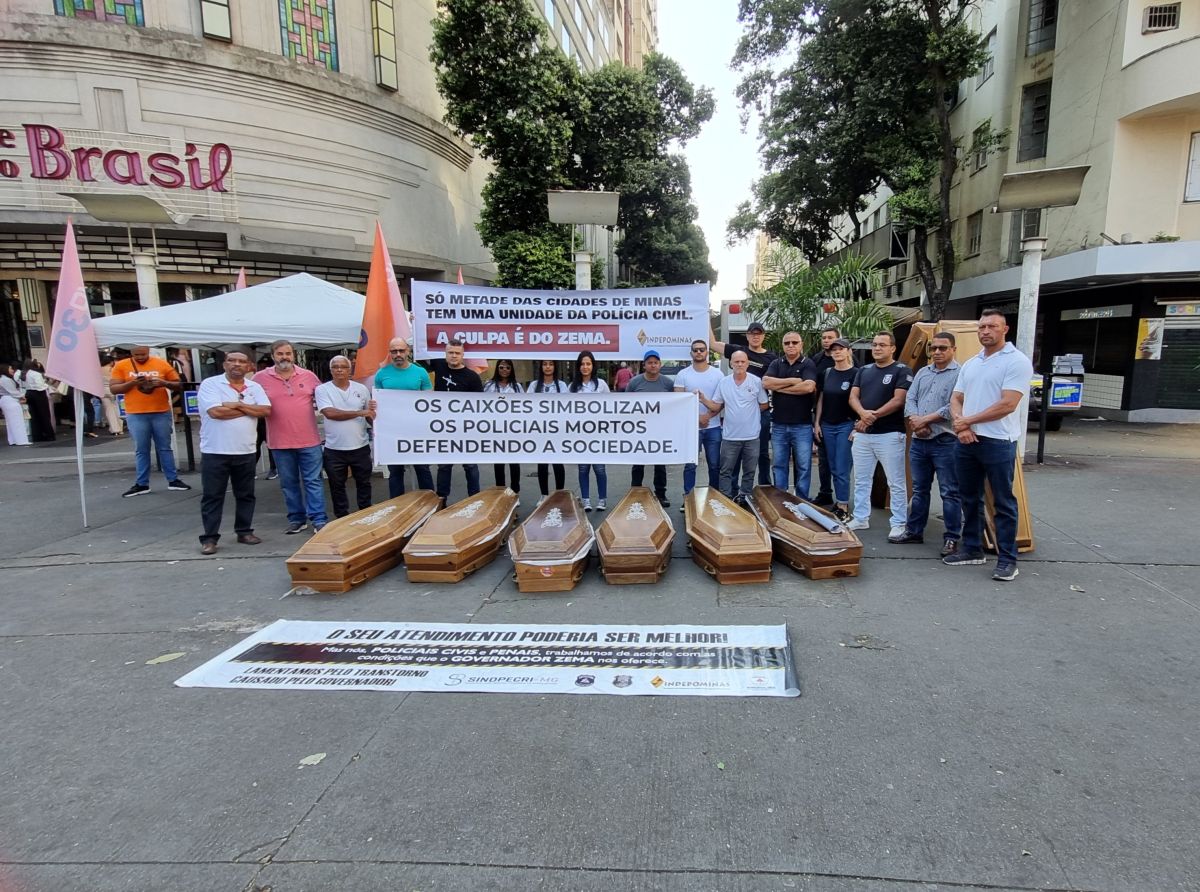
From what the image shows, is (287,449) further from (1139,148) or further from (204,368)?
(1139,148)

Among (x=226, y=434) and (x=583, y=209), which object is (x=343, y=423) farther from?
(x=583, y=209)

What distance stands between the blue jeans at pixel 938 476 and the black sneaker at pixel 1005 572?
653mm

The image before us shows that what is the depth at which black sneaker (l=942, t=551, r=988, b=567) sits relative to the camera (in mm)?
5352

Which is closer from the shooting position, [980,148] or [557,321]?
[557,321]

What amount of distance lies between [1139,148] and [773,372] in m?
14.3

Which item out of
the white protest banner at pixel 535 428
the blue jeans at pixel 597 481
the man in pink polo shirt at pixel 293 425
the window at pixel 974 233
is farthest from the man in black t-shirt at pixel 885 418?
the window at pixel 974 233

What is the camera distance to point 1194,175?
1414 cm

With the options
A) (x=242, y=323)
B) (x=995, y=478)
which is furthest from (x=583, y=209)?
(x=995, y=478)

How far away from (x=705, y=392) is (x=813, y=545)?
2.35 metres

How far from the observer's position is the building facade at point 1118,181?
543 inches

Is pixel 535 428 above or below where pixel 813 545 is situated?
above

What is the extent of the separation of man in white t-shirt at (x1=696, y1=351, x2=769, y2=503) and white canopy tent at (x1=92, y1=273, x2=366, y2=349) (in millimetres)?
4620

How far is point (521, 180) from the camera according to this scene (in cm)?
1717

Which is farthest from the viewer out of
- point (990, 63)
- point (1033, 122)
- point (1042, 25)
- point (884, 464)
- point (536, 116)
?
point (990, 63)
